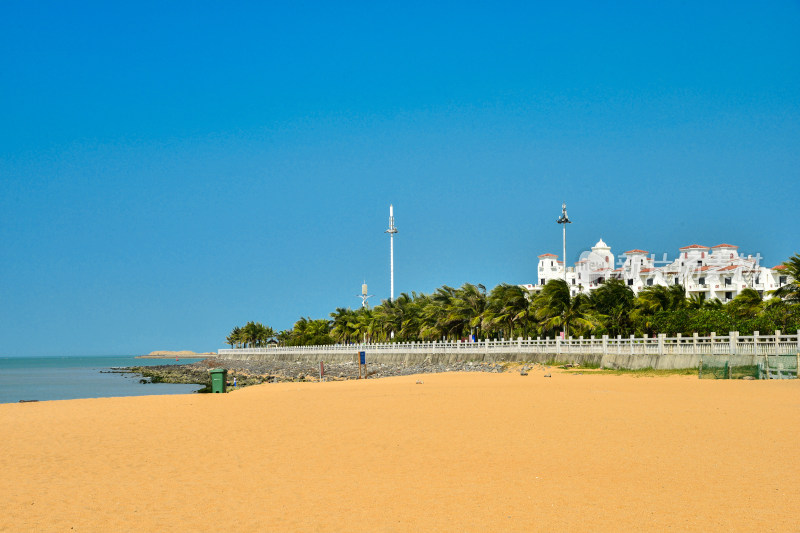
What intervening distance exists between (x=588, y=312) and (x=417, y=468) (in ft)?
168

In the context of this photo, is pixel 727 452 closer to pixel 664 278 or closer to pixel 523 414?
pixel 523 414

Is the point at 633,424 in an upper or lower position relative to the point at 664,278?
lower

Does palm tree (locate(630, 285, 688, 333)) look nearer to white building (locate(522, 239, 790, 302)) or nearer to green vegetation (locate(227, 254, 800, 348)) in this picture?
green vegetation (locate(227, 254, 800, 348))

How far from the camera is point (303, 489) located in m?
9.77

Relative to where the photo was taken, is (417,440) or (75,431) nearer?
(417,440)

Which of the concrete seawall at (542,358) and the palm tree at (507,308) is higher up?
the palm tree at (507,308)

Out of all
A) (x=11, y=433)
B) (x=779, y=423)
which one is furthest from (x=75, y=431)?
(x=779, y=423)

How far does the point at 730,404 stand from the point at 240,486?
13.4 m

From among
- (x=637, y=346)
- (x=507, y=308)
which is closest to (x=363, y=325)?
(x=507, y=308)

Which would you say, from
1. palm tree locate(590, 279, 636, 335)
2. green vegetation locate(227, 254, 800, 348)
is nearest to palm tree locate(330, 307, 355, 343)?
green vegetation locate(227, 254, 800, 348)

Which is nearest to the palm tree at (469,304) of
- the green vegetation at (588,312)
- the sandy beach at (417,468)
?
the green vegetation at (588,312)

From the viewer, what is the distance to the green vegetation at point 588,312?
51.7 metres

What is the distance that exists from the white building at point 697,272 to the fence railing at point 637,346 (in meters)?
24.5

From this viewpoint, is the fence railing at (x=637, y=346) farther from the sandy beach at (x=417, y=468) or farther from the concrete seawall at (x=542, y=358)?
the sandy beach at (x=417, y=468)
